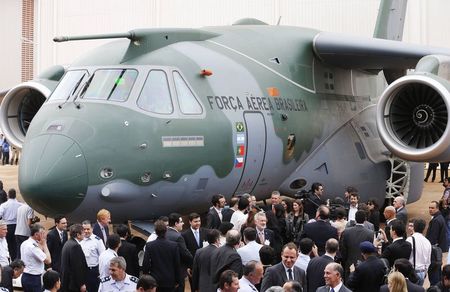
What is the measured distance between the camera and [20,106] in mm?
16094

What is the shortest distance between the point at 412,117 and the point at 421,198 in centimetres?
848

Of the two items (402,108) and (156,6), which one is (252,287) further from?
(156,6)

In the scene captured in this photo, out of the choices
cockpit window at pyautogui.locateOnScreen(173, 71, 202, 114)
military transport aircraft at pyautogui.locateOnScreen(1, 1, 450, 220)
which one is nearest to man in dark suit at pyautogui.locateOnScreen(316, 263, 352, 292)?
military transport aircraft at pyautogui.locateOnScreen(1, 1, 450, 220)

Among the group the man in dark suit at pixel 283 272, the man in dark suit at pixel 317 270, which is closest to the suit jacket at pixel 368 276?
the man in dark suit at pixel 317 270

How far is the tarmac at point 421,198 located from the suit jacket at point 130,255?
4.57 meters

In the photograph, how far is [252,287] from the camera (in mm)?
7375

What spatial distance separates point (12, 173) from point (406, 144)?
1974 cm

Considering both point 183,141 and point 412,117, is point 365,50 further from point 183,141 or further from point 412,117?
point 183,141

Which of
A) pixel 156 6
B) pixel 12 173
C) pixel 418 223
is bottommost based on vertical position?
pixel 12 173

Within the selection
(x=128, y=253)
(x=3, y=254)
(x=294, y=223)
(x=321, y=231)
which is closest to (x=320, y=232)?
(x=321, y=231)

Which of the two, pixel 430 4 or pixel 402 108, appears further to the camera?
pixel 430 4

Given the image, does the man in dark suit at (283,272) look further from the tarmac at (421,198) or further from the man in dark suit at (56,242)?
the tarmac at (421,198)

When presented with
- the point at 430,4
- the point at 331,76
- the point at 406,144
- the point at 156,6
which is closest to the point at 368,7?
the point at 430,4

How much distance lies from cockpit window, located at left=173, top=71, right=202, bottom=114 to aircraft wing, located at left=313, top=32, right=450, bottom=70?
3.98m
